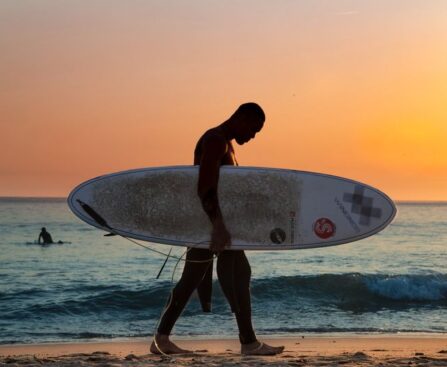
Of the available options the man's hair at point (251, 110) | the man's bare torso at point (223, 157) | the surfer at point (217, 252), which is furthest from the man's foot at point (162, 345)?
the man's hair at point (251, 110)

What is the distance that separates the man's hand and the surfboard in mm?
316

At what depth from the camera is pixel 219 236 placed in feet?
17.9

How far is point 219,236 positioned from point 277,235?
26.6 inches

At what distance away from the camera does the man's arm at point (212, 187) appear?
5.45 m

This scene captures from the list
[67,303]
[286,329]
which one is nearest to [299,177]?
[286,329]

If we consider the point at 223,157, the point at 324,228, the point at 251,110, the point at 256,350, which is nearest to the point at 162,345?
the point at 256,350

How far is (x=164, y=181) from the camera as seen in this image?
6.03 metres

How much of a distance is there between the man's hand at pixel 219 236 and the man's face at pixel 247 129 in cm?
56

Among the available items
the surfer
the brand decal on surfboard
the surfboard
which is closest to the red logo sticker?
the surfboard

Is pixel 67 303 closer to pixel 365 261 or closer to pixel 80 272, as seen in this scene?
pixel 80 272

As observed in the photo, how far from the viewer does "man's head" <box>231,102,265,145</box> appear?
5559 millimetres

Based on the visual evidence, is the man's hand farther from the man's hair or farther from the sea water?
the sea water

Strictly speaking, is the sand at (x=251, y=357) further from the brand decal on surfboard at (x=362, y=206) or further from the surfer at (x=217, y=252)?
the brand decal on surfboard at (x=362, y=206)

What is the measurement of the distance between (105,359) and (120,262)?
1554 centimetres
